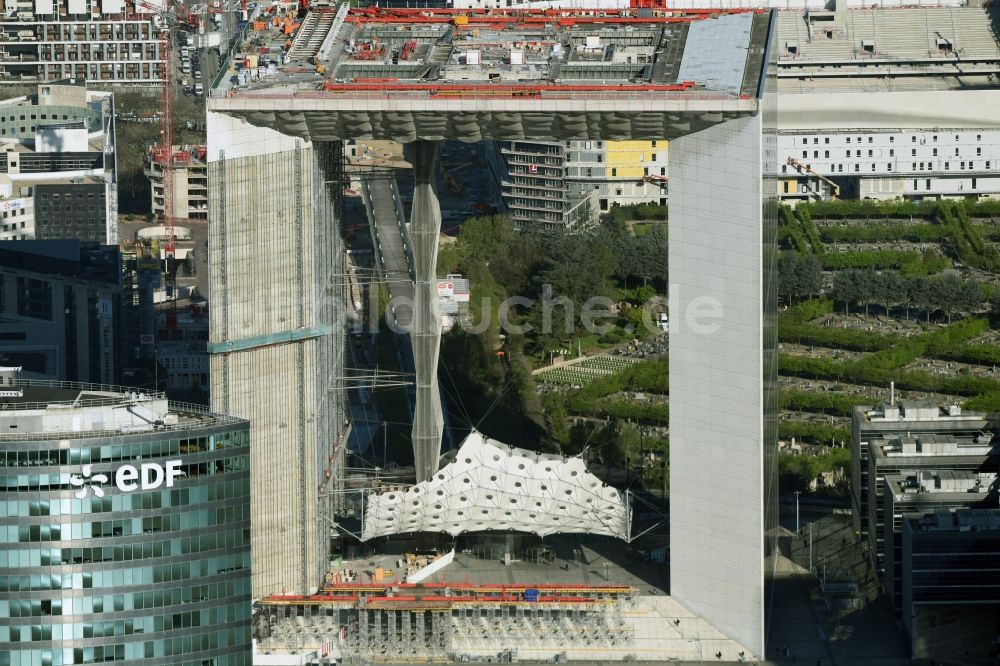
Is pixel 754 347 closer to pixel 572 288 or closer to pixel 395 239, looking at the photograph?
pixel 395 239

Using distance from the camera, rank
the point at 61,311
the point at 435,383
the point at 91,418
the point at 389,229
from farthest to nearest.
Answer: the point at 61,311, the point at 389,229, the point at 435,383, the point at 91,418

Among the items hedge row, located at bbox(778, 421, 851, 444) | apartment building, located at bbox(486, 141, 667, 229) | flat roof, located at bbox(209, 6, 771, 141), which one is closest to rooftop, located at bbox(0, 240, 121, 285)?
apartment building, located at bbox(486, 141, 667, 229)

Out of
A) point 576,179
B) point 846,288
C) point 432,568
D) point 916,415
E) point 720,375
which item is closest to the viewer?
point 720,375

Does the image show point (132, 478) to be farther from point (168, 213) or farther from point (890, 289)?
point (168, 213)

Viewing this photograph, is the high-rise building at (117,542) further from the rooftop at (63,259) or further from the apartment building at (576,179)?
the apartment building at (576,179)

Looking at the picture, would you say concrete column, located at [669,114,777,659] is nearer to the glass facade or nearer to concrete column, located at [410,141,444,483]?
concrete column, located at [410,141,444,483]

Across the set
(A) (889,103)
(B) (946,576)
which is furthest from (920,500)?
(A) (889,103)

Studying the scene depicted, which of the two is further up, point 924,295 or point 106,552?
point 924,295

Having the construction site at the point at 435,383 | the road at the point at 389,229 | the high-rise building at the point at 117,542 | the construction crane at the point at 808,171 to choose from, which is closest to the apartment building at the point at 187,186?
the construction crane at the point at 808,171

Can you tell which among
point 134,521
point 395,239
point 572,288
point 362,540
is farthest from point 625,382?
point 134,521
